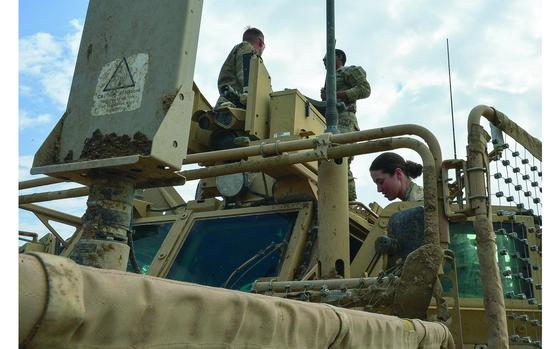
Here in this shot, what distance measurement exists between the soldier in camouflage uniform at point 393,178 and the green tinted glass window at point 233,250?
2.23ft

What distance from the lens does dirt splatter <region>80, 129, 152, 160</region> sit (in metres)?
1.83

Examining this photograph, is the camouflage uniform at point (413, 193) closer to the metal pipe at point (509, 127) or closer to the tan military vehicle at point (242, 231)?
the tan military vehicle at point (242, 231)

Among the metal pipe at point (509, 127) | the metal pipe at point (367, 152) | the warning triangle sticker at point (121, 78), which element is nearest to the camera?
the warning triangle sticker at point (121, 78)

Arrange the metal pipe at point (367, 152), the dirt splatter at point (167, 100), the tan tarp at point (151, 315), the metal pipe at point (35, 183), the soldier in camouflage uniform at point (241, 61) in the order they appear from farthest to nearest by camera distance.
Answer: the soldier in camouflage uniform at point (241, 61), the metal pipe at point (35, 183), the metal pipe at point (367, 152), the dirt splatter at point (167, 100), the tan tarp at point (151, 315)

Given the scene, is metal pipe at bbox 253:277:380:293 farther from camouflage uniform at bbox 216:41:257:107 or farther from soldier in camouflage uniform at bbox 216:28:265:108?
camouflage uniform at bbox 216:41:257:107

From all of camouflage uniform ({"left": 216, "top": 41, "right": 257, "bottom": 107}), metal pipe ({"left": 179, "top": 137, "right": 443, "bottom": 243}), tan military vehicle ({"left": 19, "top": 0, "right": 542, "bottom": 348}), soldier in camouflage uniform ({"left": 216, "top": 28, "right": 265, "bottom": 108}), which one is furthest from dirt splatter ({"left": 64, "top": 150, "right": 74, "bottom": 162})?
camouflage uniform ({"left": 216, "top": 41, "right": 257, "bottom": 107})

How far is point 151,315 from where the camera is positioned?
0.85 meters

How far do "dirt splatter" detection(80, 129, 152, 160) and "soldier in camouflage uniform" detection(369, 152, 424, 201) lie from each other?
2441mm

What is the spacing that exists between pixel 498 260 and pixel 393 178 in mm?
1000

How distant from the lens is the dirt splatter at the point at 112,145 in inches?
72.1

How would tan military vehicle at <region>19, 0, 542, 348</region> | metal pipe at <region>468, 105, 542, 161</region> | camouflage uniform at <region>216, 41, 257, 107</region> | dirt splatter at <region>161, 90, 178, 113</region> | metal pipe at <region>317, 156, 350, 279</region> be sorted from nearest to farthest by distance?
tan military vehicle at <region>19, 0, 542, 348</region> → dirt splatter at <region>161, 90, 178, 113</region> → metal pipe at <region>468, 105, 542, 161</region> → metal pipe at <region>317, 156, 350, 279</region> → camouflage uniform at <region>216, 41, 257, 107</region>

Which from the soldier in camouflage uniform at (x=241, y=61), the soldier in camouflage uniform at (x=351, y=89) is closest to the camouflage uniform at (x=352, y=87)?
the soldier in camouflage uniform at (x=351, y=89)

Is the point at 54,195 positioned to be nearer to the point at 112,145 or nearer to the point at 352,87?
the point at 112,145

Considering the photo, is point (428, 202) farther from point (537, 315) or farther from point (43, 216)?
point (43, 216)
